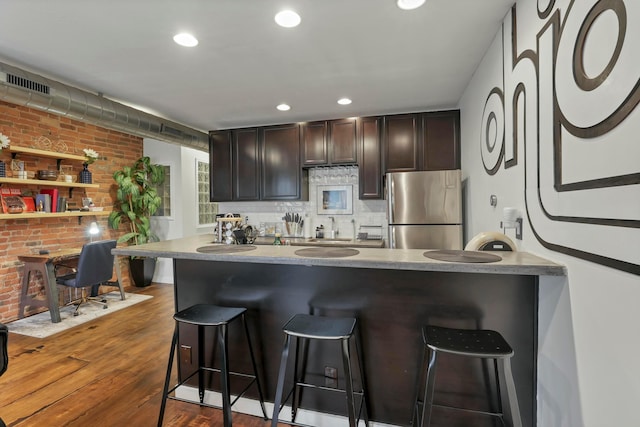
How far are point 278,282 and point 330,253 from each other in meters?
0.42

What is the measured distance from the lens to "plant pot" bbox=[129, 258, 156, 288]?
5102 mm

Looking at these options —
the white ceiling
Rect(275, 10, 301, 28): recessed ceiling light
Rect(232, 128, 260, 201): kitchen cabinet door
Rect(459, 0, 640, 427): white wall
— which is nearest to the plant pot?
Rect(232, 128, 260, 201): kitchen cabinet door

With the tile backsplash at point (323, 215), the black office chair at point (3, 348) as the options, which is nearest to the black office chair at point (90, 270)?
the tile backsplash at point (323, 215)

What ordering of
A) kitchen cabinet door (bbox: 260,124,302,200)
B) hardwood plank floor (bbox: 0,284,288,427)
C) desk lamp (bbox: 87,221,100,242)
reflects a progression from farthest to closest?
desk lamp (bbox: 87,221,100,242) → kitchen cabinet door (bbox: 260,124,302,200) → hardwood plank floor (bbox: 0,284,288,427)

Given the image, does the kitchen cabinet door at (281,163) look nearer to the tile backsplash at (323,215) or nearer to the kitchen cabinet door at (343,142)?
the tile backsplash at (323,215)

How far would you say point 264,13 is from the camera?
1857 millimetres

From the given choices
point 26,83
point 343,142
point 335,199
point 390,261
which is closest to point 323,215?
point 335,199

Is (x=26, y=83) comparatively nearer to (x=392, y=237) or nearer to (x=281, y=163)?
(x=281, y=163)

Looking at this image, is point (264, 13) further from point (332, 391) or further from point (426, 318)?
point (332, 391)

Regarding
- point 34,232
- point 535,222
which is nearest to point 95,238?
point 34,232

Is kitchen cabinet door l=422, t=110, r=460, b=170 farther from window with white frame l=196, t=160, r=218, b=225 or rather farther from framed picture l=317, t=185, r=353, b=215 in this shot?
window with white frame l=196, t=160, r=218, b=225

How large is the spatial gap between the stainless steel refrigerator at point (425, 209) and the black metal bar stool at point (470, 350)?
1786 mm

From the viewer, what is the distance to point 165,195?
17.8 feet

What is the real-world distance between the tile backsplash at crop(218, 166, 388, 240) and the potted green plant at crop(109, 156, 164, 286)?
1.49 meters
